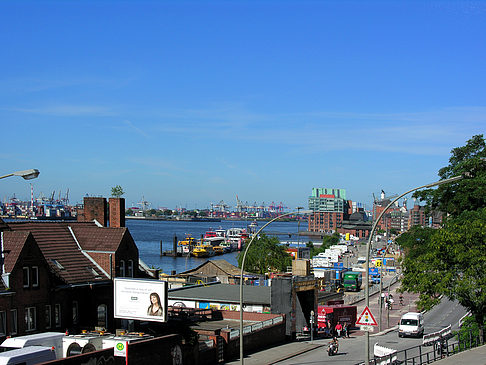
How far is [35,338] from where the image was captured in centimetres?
2820

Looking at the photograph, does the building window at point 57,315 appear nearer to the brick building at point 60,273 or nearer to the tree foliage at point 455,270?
the brick building at point 60,273

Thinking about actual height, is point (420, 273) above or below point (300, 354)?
above

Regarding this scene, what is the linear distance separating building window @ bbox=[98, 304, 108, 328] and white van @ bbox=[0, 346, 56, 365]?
1042 cm

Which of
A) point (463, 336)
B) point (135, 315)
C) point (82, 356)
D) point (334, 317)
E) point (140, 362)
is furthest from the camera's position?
point (334, 317)

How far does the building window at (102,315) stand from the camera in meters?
A: 37.7

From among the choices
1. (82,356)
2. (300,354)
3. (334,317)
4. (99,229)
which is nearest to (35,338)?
(82,356)

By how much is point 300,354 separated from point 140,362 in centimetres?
1335

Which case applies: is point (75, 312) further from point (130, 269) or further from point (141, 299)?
point (141, 299)

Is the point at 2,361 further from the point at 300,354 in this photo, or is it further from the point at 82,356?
the point at 300,354

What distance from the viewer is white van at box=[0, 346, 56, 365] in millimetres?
24458

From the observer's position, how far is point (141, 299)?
33125 mm

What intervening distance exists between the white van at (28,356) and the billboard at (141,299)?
21.6 feet

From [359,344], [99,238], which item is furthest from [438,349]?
[99,238]

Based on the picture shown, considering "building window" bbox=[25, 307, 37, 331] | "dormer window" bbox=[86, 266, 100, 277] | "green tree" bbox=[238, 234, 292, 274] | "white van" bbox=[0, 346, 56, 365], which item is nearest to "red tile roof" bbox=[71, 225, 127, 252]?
"dormer window" bbox=[86, 266, 100, 277]
